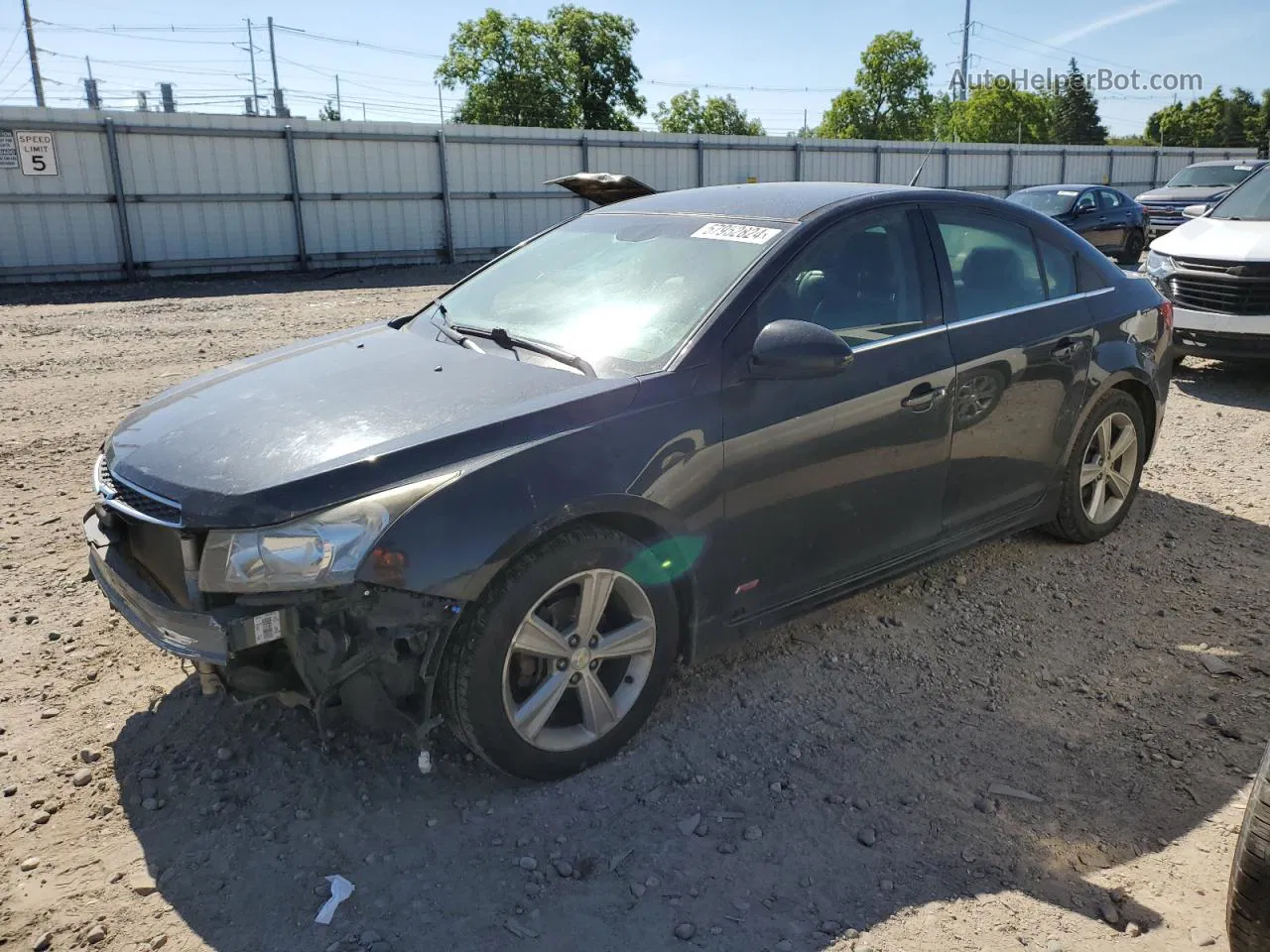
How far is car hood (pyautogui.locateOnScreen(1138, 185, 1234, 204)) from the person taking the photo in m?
19.9

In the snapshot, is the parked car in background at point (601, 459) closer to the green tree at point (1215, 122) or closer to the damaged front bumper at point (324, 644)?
the damaged front bumper at point (324, 644)

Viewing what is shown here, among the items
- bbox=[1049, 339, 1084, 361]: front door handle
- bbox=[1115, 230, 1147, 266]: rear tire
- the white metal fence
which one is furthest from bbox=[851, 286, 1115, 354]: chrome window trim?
the white metal fence

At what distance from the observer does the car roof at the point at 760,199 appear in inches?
149

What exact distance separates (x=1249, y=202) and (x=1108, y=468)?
5871 mm

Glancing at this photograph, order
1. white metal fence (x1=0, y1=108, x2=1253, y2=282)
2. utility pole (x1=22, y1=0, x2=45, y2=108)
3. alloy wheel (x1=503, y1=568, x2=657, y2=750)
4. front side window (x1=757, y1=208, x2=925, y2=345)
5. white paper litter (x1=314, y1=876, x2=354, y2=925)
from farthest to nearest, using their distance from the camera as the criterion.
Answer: utility pole (x1=22, y1=0, x2=45, y2=108), white metal fence (x1=0, y1=108, x2=1253, y2=282), front side window (x1=757, y1=208, x2=925, y2=345), alloy wheel (x1=503, y1=568, x2=657, y2=750), white paper litter (x1=314, y1=876, x2=354, y2=925)

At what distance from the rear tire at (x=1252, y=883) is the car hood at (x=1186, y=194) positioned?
2078 cm

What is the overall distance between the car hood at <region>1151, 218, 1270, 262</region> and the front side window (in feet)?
18.8

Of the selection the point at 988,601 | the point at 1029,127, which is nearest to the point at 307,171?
the point at 988,601

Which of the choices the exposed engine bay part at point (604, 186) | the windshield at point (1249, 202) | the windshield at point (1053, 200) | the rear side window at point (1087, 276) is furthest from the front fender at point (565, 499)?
the windshield at point (1053, 200)

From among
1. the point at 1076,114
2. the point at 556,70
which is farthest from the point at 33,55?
the point at 1076,114

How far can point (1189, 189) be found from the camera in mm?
20453

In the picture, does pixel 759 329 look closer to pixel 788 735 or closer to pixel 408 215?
pixel 788 735

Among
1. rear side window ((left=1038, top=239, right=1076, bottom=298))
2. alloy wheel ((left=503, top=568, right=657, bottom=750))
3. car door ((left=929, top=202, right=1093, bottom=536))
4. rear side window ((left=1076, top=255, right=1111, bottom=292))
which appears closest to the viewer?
alloy wheel ((left=503, top=568, right=657, bottom=750))

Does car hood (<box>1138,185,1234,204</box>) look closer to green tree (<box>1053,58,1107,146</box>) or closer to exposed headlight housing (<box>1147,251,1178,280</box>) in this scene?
exposed headlight housing (<box>1147,251,1178,280</box>)
